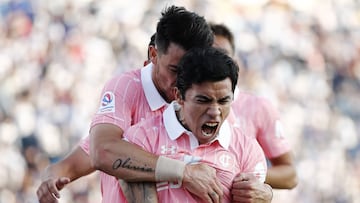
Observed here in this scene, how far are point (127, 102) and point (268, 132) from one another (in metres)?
1.22

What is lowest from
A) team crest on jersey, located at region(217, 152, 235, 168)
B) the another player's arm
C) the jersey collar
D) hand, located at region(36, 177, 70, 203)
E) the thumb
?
hand, located at region(36, 177, 70, 203)

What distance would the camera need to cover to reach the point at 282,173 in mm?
4352

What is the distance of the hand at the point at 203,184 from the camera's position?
288 cm

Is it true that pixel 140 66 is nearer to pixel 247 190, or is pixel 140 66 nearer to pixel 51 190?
pixel 51 190

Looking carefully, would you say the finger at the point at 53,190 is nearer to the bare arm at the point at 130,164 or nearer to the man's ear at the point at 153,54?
the bare arm at the point at 130,164

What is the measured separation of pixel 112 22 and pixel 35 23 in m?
0.72

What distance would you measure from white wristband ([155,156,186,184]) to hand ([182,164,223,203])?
2 centimetres

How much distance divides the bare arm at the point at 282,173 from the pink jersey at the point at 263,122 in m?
0.04

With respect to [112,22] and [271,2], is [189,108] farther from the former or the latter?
[271,2]

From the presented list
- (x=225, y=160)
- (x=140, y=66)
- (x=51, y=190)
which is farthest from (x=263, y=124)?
(x=140, y=66)

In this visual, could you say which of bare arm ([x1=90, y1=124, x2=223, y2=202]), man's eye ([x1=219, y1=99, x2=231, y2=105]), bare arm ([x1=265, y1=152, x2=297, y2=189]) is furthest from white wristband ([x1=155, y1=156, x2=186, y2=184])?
bare arm ([x1=265, y1=152, x2=297, y2=189])

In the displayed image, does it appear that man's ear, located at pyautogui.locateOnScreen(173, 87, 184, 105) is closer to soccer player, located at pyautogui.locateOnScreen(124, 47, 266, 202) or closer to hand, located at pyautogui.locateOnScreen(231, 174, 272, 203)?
soccer player, located at pyautogui.locateOnScreen(124, 47, 266, 202)

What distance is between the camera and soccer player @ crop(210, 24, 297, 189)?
4410 mm

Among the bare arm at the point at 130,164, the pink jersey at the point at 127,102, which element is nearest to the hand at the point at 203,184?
the bare arm at the point at 130,164
